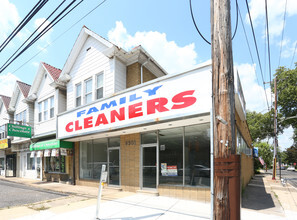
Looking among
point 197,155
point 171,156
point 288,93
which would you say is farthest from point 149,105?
point 288,93

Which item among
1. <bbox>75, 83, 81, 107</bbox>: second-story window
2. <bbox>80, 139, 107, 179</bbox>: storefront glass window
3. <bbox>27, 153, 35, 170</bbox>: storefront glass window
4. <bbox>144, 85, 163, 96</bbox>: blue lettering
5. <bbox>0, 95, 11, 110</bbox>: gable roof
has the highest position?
<bbox>0, 95, 11, 110</bbox>: gable roof

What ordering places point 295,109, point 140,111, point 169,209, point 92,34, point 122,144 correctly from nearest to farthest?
1. point 169,209
2. point 140,111
3. point 122,144
4. point 92,34
5. point 295,109

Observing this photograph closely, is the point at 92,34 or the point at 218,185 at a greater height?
the point at 92,34

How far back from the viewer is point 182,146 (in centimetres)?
858

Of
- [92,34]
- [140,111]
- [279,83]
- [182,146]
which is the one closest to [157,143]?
[182,146]

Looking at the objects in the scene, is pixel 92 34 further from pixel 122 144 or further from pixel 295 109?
pixel 295 109

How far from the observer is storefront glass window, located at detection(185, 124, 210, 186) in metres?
7.85

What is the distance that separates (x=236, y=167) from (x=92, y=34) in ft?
41.1

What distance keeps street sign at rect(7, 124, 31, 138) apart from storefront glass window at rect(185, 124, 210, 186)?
1500 cm

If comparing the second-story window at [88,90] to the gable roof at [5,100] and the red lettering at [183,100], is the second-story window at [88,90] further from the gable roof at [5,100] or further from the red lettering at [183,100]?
the gable roof at [5,100]

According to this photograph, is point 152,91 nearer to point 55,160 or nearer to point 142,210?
point 142,210

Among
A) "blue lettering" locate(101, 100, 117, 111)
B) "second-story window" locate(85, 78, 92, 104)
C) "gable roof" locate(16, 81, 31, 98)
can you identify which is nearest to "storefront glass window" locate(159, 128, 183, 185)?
"blue lettering" locate(101, 100, 117, 111)

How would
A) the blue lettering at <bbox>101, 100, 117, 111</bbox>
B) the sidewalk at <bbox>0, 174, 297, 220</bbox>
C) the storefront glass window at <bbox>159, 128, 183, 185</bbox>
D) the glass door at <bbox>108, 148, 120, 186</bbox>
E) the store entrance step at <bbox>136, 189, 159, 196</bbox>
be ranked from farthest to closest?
1. the glass door at <bbox>108, 148, 120, 186</bbox>
2. the blue lettering at <bbox>101, 100, 117, 111</bbox>
3. the store entrance step at <bbox>136, 189, 159, 196</bbox>
4. the storefront glass window at <bbox>159, 128, 183, 185</bbox>
5. the sidewalk at <bbox>0, 174, 297, 220</bbox>

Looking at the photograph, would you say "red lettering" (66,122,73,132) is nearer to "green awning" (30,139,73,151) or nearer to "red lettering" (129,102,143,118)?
"green awning" (30,139,73,151)
